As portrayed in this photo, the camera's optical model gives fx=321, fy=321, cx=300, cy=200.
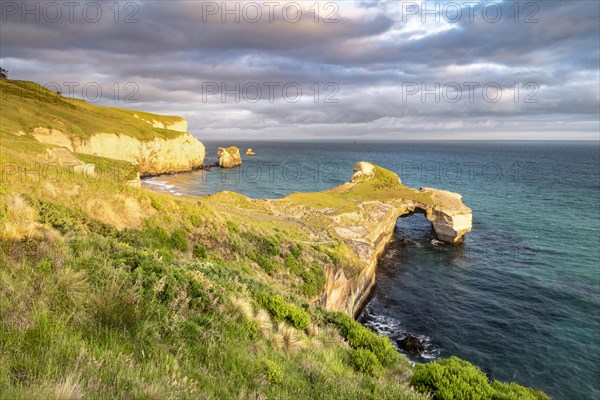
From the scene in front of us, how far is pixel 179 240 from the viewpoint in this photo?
21219 mm

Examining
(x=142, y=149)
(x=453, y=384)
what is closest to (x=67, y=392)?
(x=453, y=384)

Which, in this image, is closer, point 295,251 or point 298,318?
point 298,318

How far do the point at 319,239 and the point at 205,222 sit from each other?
14.4 m

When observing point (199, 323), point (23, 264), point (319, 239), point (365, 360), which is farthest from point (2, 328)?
point (319, 239)

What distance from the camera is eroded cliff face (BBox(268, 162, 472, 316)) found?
31359 mm

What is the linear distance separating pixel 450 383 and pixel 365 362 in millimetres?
2769

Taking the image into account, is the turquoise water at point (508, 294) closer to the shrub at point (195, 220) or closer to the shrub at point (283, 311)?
the shrub at point (195, 220)

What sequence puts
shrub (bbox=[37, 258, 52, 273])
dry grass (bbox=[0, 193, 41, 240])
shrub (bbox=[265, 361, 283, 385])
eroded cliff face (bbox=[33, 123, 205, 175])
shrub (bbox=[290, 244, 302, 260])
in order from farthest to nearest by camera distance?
eroded cliff face (bbox=[33, 123, 205, 175]), shrub (bbox=[290, 244, 302, 260]), dry grass (bbox=[0, 193, 41, 240]), shrub (bbox=[37, 258, 52, 273]), shrub (bbox=[265, 361, 283, 385])

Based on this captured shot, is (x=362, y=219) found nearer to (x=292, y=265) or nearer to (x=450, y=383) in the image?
(x=292, y=265)

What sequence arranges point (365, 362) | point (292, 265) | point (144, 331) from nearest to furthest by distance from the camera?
point (144, 331), point (365, 362), point (292, 265)

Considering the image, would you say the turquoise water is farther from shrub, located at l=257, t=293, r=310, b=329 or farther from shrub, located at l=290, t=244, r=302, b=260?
shrub, located at l=257, t=293, r=310, b=329

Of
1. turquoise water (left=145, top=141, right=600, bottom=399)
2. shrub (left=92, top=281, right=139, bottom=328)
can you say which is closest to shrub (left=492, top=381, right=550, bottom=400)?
shrub (left=92, top=281, right=139, bottom=328)

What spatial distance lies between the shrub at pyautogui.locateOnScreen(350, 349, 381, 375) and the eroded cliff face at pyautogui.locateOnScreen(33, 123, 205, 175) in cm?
6255

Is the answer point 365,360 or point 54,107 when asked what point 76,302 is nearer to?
point 365,360
